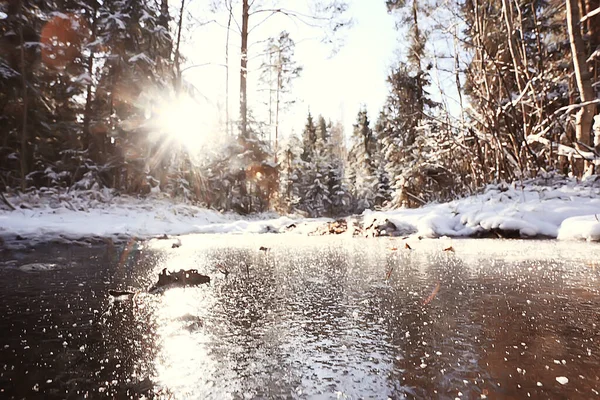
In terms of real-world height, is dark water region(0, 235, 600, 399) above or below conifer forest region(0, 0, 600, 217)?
below

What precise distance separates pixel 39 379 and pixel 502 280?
2.18m

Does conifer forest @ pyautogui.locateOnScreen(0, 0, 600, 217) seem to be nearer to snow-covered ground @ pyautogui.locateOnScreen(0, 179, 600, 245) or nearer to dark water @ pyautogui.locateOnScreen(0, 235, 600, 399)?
snow-covered ground @ pyautogui.locateOnScreen(0, 179, 600, 245)

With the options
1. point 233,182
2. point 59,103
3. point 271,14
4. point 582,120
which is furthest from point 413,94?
point 59,103

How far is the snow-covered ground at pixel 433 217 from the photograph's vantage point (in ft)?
14.1

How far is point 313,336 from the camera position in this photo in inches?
46.2

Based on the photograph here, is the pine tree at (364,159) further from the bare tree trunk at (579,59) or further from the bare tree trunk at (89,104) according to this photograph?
the bare tree trunk at (579,59)

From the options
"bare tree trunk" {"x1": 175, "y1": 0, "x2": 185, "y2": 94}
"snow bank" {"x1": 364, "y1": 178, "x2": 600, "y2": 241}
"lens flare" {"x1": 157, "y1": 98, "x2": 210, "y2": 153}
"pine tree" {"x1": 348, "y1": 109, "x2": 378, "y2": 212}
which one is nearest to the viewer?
"snow bank" {"x1": 364, "y1": 178, "x2": 600, "y2": 241}

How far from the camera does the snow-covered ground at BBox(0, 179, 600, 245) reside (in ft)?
14.1

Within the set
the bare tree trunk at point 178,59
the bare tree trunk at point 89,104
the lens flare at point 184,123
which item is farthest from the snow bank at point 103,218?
the bare tree trunk at point 178,59

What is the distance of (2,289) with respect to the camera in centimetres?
193

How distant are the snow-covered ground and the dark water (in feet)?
7.42

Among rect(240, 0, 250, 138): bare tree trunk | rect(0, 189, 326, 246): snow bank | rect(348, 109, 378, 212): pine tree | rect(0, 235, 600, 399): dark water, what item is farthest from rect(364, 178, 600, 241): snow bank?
rect(348, 109, 378, 212): pine tree

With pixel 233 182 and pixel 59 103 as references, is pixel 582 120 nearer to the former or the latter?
pixel 233 182

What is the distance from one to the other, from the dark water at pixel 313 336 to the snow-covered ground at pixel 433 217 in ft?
7.42
